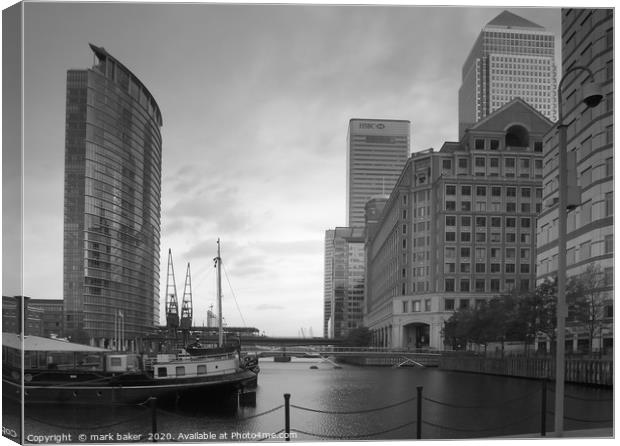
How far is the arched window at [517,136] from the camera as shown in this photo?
67.9m

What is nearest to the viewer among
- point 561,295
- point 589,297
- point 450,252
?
point 561,295

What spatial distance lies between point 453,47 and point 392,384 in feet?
99.5

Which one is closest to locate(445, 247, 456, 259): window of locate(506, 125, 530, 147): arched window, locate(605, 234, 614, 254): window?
locate(506, 125, 530, 147): arched window

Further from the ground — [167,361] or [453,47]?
[453,47]

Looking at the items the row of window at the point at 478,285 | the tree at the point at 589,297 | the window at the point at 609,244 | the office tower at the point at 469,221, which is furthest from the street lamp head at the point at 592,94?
the row of window at the point at 478,285

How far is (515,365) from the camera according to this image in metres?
43.3

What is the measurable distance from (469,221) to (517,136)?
33.2ft

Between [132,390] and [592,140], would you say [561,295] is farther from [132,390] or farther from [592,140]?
[132,390]

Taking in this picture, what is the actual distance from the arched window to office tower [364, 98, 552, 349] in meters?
0.06

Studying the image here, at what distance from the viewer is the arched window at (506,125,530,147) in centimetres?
6792

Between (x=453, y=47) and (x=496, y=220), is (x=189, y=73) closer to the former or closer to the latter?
(x=453, y=47)

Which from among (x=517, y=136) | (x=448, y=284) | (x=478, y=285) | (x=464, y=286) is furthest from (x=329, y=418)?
(x=517, y=136)

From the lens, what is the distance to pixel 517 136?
70562 mm

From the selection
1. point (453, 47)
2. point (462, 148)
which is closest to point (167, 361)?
point (453, 47)
